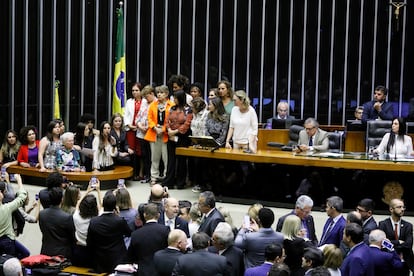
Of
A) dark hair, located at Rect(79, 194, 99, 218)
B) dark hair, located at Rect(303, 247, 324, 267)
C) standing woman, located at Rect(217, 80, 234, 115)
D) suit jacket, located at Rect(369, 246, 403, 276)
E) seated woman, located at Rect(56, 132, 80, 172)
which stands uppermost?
standing woman, located at Rect(217, 80, 234, 115)

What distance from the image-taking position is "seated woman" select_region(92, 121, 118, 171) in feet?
38.0

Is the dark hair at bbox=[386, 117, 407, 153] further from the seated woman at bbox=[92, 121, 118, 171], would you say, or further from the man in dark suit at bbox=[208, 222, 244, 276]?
the man in dark suit at bbox=[208, 222, 244, 276]

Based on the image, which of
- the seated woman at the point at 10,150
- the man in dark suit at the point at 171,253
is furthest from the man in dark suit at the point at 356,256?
the seated woman at the point at 10,150

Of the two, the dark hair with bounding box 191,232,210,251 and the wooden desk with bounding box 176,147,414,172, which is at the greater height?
the wooden desk with bounding box 176,147,414,172

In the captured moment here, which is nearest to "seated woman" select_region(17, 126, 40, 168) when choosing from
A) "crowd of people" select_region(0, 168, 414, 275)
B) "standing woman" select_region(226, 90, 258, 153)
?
"standing woman" select_region(226, 90, 258, 153)

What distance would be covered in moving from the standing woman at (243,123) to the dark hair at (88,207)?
131 inches

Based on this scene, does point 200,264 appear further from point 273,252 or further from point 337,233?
point 337,233

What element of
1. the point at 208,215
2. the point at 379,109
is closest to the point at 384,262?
the point at 208,215

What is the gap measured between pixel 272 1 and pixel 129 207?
323 inches

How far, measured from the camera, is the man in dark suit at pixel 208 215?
7621mm

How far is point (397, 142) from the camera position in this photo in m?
10.7

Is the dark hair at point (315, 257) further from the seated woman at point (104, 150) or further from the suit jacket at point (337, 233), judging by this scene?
the seated woman at point (104, 150)

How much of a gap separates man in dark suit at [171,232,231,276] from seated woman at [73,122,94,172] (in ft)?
17.2

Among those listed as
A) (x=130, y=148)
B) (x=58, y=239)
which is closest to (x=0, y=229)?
(x=58, y=239)
